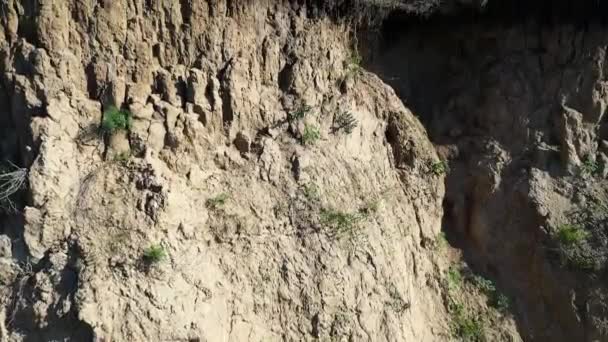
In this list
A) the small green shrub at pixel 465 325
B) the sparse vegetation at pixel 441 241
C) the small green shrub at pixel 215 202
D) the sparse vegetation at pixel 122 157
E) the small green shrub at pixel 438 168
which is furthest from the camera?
the small green shrub at pixel 438 168

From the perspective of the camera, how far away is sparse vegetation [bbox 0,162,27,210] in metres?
5.52

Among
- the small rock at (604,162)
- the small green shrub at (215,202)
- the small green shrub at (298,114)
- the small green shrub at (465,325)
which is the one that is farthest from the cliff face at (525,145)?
the small green shrub at (215,202)

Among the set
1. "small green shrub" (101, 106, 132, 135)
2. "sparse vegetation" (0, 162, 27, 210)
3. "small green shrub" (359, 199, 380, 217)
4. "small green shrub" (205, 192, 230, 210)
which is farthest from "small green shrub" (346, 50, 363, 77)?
"sparse vegetation" (0, 162, 27, 210)

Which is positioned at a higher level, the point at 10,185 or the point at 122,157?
the point at 122,157

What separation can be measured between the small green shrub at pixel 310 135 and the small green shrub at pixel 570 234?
339cm

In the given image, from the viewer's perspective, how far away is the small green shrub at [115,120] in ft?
19.4

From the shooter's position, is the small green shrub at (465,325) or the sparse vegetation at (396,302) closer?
the sparse vegetation at (396,302)

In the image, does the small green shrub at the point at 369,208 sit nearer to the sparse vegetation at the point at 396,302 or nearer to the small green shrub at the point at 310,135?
the sparse vegetation at the point at 396,302

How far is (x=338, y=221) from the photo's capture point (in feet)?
21.3

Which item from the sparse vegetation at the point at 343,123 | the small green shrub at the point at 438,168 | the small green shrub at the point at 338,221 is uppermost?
the sparse vegetation at the point at 343,123

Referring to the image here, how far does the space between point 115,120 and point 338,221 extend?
264 centimetres

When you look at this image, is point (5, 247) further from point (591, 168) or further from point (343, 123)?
point (591, 168)

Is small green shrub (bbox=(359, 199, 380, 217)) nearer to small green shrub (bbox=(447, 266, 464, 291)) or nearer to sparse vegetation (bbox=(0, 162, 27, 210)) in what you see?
small green shrub (bbox=(447, 266, 464, 291))

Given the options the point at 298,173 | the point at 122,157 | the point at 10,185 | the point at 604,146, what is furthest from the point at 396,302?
the point at 10,185
